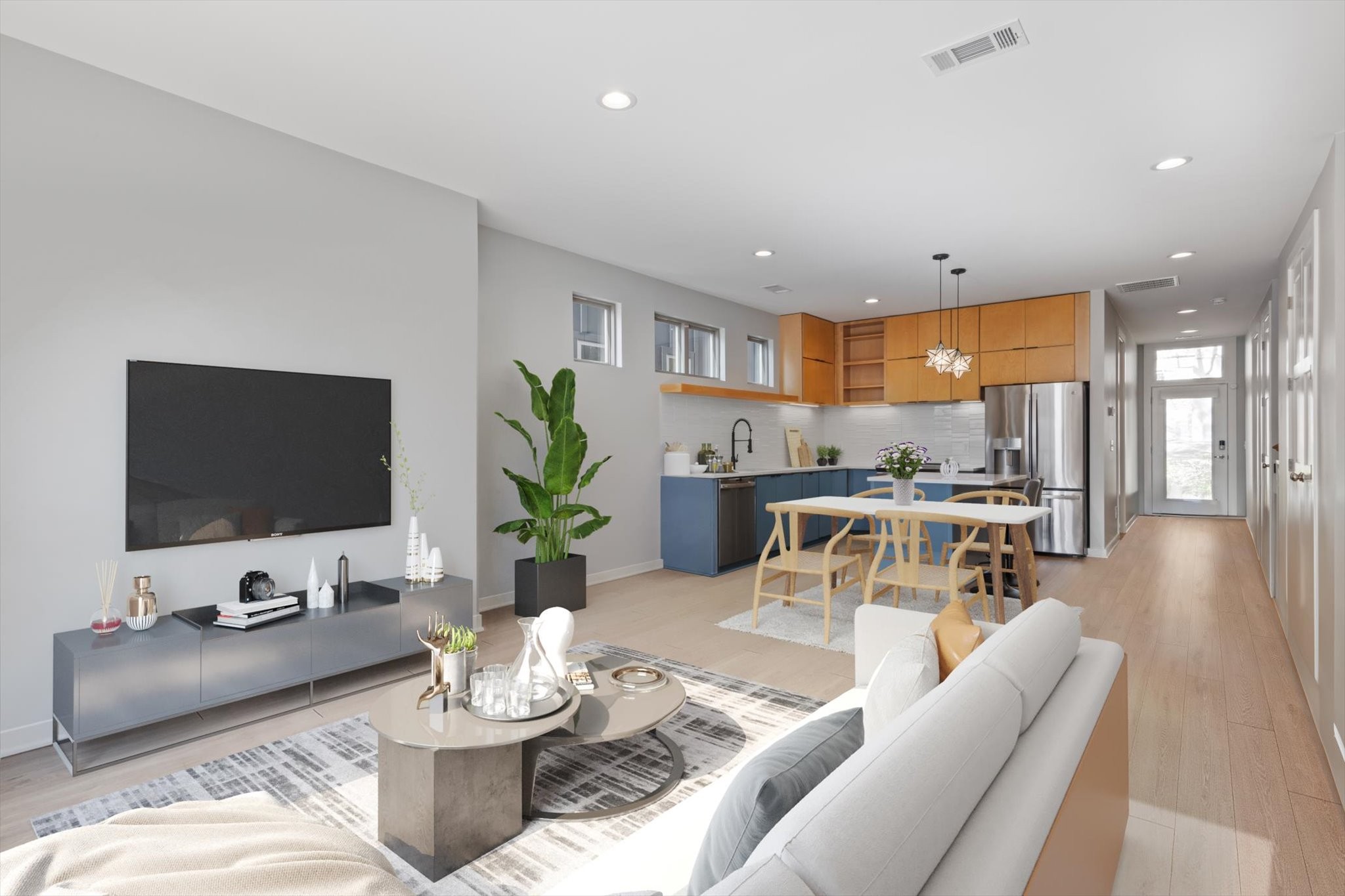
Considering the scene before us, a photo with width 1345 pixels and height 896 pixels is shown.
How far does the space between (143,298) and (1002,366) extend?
7.33 meters

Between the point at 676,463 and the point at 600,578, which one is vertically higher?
the point at 676,463

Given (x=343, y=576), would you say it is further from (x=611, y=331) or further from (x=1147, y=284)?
(x=1147, y=284)

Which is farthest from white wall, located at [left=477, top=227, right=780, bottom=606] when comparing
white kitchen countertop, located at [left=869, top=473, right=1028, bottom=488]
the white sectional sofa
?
the white sectional sofa

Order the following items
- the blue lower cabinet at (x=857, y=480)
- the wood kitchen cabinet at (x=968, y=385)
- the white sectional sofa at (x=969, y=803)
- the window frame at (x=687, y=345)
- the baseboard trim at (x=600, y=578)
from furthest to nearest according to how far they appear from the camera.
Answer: the blue lower cabinet at (x=857, y=480)
the wood kitchen cabinet at (x=968, y=385)
the window frame at (x=687, y=345)
the baseboard trim at (x=600, y=578)
the white sectional sofa at (x=969, y=803)

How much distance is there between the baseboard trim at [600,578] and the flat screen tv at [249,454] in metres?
1.28

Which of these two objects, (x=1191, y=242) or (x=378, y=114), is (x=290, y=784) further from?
(x=1191, y=242)

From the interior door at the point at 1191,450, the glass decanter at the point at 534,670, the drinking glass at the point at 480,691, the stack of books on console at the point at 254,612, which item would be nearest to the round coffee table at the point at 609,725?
the glass decanter at the point at 534,670

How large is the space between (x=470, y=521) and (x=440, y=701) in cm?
224

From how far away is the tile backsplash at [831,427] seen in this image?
6.85 m

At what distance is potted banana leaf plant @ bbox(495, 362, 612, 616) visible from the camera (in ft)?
15.4

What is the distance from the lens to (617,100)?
309 cm

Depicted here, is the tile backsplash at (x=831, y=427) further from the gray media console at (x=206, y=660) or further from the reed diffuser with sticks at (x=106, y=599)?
the reed diffuser with sticks at (x=106, y=599)

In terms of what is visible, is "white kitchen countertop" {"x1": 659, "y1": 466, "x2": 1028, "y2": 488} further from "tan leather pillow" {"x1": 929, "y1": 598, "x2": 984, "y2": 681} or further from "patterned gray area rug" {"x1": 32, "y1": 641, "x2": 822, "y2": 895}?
"tan leather pillow" {"x1": 929, "y1": 598, "x2": 984, "y2": 681}

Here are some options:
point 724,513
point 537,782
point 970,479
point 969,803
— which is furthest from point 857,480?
point 969,803
